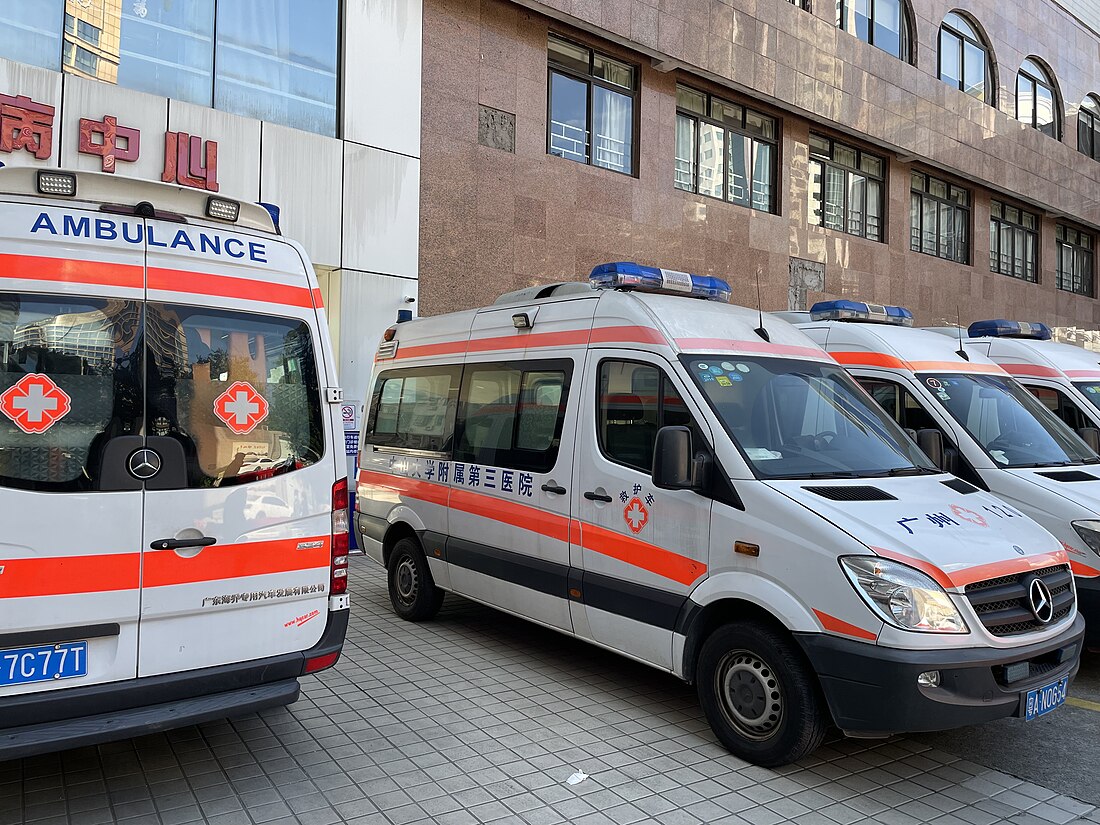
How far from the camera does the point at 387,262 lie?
35.4ft

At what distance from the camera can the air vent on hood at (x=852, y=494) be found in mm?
4250

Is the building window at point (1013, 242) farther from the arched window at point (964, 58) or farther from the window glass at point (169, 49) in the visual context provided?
the window glass at point (169, 49)

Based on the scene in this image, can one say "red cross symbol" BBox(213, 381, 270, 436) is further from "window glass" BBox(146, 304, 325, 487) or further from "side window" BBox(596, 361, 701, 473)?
"side window" BBox(596, 361, 701, 473)

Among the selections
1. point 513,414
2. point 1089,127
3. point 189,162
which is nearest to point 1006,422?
point 513,414

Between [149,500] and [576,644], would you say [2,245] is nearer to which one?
[149,500]

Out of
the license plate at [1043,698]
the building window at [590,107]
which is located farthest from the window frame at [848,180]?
the license plate at [1043,698]

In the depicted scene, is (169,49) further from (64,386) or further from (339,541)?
(339,541)

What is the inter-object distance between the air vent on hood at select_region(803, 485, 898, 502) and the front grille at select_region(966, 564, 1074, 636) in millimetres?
608

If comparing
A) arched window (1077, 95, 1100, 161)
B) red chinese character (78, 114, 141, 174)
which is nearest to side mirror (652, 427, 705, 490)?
red chinese character (78, 114, 141, 174)

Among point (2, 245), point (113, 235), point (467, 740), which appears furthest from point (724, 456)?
point (2, 245)

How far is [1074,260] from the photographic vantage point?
26422mm

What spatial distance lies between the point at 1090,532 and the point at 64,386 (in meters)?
5.75

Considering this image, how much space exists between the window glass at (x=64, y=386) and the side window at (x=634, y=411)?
Answer: 2.60m

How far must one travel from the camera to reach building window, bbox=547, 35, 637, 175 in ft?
42.3
